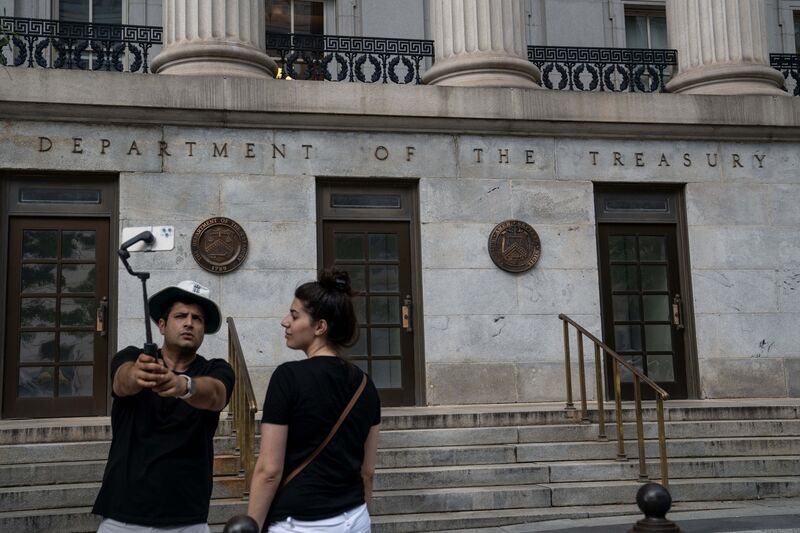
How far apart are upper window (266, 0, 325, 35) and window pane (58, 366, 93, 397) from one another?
23.4ft

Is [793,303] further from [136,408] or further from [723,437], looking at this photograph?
[136,408]

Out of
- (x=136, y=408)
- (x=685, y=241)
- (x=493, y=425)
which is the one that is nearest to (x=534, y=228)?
(x=685, y=241)

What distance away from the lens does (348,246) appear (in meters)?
13.4

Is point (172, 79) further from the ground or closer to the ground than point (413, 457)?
further from the ground

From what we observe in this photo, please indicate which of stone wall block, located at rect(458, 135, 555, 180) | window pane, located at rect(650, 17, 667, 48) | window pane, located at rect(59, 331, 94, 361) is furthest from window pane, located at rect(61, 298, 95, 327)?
window pane, located at rect(650, 17, 667, 48)

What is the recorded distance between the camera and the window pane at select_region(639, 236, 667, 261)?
14266 mm

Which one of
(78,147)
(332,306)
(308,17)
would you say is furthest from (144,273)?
(308,17)

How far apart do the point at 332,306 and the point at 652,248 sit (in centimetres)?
1065

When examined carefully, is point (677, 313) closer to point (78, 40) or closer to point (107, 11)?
point (78, 40)

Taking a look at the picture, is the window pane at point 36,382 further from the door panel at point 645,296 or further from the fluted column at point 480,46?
the door panel at point 645,296

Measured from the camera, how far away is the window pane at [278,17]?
17.2m

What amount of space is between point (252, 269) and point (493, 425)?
3.61 metres

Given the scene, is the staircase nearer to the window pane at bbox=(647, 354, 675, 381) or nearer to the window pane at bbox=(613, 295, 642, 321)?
the window pane at bbox=(647, 354, 675, 381)

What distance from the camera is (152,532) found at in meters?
4.43
